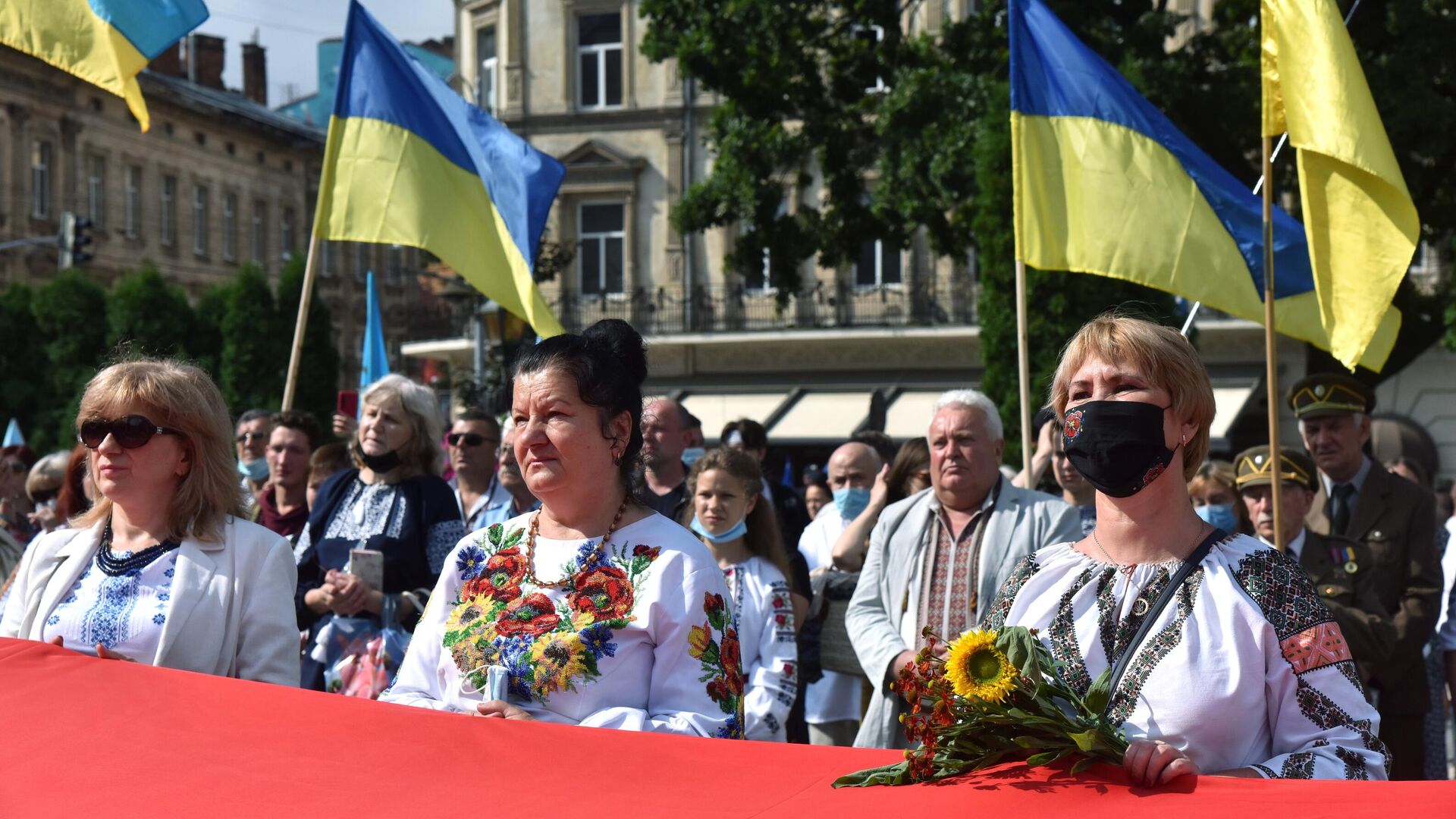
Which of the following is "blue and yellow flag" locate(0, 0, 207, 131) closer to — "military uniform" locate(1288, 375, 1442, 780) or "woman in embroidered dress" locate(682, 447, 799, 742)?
"woman in embroidered dress" locate(682, 447, 799, 742)

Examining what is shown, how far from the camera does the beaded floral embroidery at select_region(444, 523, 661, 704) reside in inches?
146

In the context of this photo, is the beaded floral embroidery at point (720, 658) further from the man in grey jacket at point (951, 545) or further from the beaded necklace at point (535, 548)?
the man in grey jacket at point (951, 545)

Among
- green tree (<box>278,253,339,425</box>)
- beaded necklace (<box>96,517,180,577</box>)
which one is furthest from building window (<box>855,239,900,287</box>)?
beaded necklace (<box>96,517,180,577</box>)

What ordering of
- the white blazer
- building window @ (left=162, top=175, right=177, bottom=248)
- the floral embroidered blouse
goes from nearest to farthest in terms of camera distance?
the floral embroidered blouse < the white blazer < building window @ (left=162, top=175, right=177, bottom=248)

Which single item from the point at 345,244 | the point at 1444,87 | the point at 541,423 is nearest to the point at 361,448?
the point at 541,423

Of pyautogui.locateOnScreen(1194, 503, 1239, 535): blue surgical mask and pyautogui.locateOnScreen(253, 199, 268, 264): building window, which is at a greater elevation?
pyautogui.locateOnScreen(253, 199, 268, 264): building window

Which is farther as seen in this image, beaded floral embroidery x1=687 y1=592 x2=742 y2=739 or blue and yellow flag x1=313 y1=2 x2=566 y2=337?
blue and yellow flag x1=313 y1=2 x2=566 y2=337

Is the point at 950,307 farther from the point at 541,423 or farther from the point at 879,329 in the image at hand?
the point at 541,423

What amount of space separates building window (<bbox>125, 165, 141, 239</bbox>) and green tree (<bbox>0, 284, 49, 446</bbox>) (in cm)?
1059

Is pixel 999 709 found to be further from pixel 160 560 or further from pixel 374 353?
pixel 374 353

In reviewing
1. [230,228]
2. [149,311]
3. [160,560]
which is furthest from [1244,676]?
[230,228]

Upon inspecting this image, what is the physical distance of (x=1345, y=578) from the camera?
624 cm

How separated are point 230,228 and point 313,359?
16799mm

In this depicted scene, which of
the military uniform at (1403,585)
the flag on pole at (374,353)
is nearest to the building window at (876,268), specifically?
the flag on pole at (374,353)
